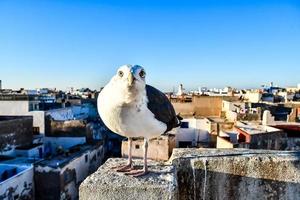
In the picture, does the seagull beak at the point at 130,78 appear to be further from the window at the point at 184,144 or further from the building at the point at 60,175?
the window at the point at 184,144

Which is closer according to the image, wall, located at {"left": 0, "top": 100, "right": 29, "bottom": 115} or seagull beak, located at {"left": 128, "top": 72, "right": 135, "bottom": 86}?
seagull beak, located at {"left": 128, "top": 72, "right": 135, "bottom": 86}

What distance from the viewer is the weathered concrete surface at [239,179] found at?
133 inches

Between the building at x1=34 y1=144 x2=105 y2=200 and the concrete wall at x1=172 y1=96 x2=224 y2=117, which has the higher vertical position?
the concrete wall at x1=172 y1=96 x2=224 y2=117

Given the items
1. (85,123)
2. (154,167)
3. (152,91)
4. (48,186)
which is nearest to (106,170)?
(154,167)

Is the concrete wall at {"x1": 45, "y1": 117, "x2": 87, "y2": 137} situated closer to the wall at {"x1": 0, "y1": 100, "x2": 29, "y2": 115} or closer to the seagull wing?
the wall at {"x1": 0, "y1": 100, "x2": 29, "y2": 115}

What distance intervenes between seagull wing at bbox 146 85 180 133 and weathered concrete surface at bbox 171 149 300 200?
0.45 m

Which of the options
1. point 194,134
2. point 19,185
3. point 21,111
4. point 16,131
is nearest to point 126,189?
point 19,185

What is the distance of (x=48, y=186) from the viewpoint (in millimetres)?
16016

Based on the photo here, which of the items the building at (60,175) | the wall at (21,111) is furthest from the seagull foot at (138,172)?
the wall at (21,111)

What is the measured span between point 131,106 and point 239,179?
134 cm

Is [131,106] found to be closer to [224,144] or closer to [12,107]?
[224,144]

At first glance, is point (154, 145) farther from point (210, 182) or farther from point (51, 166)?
point (210, 182)

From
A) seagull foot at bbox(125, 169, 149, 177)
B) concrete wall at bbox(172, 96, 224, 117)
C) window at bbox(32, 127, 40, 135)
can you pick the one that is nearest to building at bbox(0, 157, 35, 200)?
window at bbox(32, 127, 40, 135)

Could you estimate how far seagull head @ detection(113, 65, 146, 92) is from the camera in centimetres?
265
